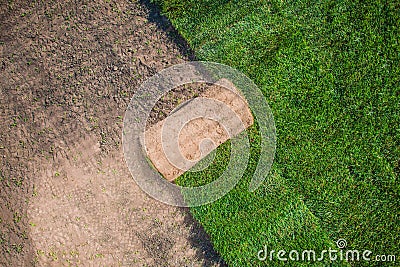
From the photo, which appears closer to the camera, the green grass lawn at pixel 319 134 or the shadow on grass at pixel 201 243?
the green grass lawn at pixel 319 134

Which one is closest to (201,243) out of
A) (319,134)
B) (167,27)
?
(319,134)

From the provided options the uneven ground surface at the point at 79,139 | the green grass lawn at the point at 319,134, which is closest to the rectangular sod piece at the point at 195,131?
the green grass lawn at the point at 319,134

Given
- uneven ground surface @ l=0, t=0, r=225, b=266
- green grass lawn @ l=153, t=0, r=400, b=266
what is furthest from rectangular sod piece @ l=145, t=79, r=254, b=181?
uneven ground surface @ l=0, t=0, r=225, b=266

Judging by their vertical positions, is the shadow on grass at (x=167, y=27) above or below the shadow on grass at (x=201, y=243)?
above

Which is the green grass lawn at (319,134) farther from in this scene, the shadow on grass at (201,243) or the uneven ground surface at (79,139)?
the uneven ground surface at (79,139)

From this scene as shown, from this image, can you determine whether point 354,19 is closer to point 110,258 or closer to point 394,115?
point 394,115

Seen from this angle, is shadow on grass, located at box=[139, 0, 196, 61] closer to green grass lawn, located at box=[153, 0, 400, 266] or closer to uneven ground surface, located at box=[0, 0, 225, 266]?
uneven ground surface, located at box=[0, 0, 225, 266]
